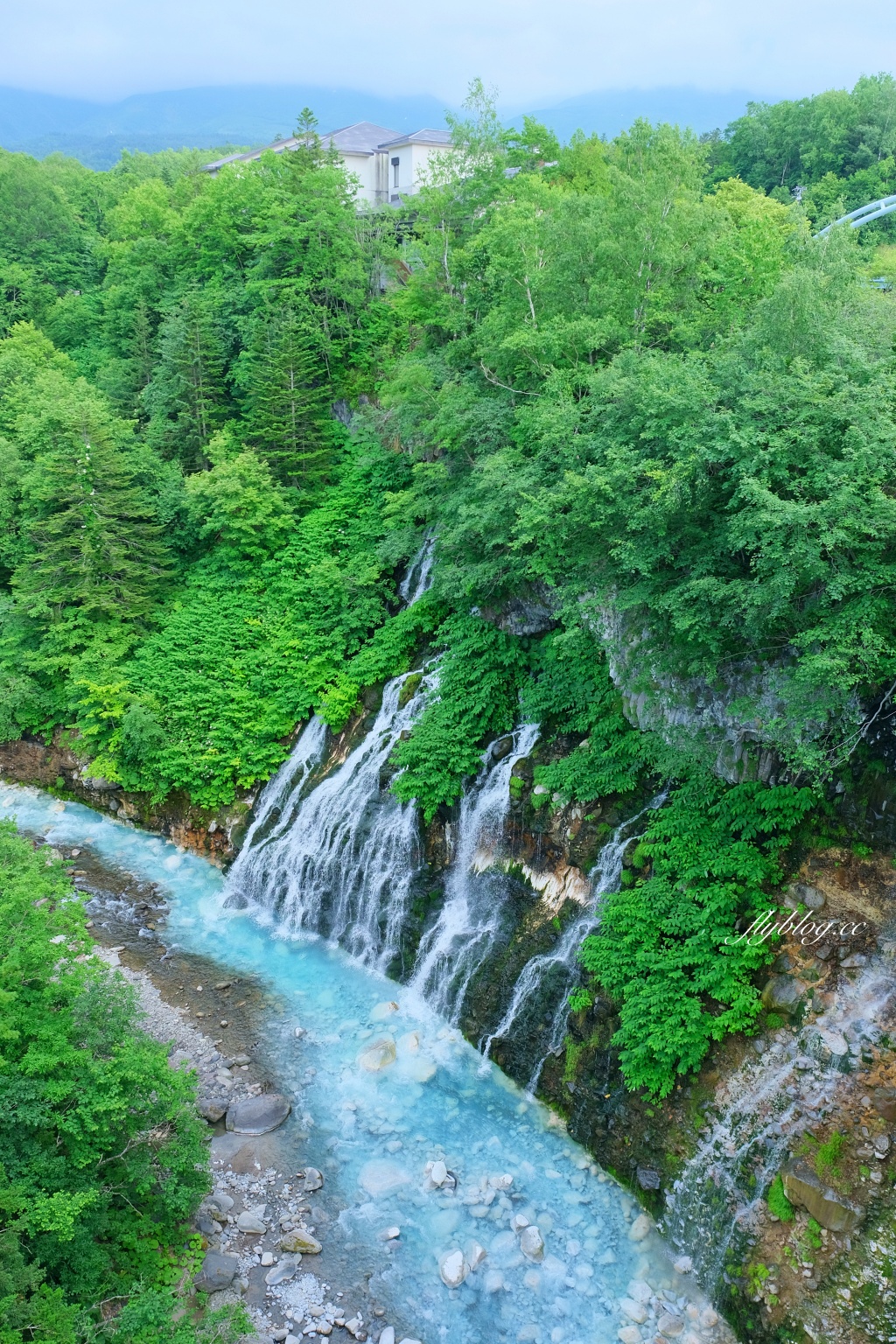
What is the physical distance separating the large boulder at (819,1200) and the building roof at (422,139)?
3675cm

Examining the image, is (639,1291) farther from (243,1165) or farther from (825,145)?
(825,145)

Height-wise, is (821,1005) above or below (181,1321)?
above

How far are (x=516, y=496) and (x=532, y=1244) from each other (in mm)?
10970

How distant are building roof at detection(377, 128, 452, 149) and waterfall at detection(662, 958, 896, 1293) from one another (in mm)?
35375

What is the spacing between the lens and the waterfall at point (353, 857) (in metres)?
15.4

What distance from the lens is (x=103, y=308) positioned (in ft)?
124

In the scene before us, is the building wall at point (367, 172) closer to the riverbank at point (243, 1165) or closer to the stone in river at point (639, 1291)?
the riverbank at point (243, 1165)

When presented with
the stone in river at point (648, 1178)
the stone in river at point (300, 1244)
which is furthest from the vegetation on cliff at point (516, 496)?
the stone in river at point (300, 1244)

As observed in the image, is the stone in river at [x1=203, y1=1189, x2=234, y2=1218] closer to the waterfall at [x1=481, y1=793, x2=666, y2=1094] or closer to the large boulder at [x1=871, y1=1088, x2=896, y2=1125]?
the waterfall at [x1=481, y1=793, x2=666, y2=1094]

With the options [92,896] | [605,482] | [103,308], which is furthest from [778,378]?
[103,308]

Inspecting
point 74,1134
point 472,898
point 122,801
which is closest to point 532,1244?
point 472,898

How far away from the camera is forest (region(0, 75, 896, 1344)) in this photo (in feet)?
32.6

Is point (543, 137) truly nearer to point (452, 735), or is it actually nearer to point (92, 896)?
point (452, 735)

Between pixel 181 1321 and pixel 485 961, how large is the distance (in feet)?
20.8
